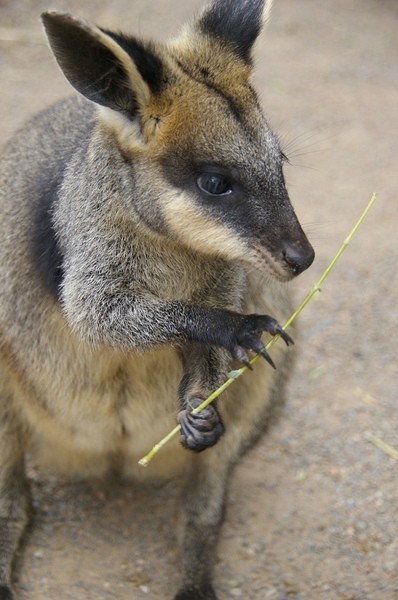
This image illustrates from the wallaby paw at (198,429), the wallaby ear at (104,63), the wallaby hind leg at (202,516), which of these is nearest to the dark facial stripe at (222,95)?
the wallaby ear at (104,63)

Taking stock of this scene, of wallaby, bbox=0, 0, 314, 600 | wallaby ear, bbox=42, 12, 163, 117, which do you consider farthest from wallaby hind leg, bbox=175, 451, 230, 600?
wallaby ear, bbox=42, 12, 163, 117

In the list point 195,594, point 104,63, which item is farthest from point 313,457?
point 104,63

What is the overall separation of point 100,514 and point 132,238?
64.4 inches


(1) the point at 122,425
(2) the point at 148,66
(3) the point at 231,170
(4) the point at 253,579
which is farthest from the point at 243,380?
(2) the point at 148,66

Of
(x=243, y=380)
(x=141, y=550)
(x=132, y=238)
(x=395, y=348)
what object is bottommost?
(x=395, y=348)

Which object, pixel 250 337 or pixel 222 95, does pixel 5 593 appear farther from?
pixel 222 95

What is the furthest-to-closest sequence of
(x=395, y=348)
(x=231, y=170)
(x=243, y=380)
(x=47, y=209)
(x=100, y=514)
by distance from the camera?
(x=395, y=348) → (x=100, y=514) → (x=243, y=380) → (x=47, y=209) → (x=231, y=170)

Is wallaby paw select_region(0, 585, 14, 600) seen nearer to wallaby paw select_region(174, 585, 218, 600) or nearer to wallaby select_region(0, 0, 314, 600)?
wallaby select_region(0, 0, 314, 600)

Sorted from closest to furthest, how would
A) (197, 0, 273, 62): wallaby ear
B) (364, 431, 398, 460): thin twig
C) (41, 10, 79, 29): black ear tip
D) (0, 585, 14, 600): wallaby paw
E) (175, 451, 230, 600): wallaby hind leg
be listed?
1. (41, 10, 79, 29): black ear tip
2. (197, 0, 273, 62): wallaby ear
3. (0, 585, 14, 600): wallaby paw
4. (175, 451, 230, 600): wallaby hind leg
5. (364, 431, 398, 460): thin twig

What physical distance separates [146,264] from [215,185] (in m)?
0.47

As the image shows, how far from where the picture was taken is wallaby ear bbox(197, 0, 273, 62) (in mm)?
3783

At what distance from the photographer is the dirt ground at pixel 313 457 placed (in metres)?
4.36

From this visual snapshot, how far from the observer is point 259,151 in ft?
11.3

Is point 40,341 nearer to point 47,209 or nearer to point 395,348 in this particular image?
point 47,209
